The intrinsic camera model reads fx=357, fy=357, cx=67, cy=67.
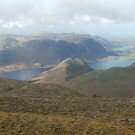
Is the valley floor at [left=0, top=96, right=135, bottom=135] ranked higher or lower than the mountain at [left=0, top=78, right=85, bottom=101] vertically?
higher

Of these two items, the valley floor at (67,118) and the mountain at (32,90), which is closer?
the valley floor at (67,118)

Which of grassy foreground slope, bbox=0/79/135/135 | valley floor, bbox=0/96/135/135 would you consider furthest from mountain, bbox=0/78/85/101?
grassy foreground slope, bbox=0/79/135/135

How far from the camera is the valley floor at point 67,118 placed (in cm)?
4509

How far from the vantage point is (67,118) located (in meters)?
50.8

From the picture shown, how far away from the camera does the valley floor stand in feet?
148

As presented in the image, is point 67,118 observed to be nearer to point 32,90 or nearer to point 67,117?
point 67,117

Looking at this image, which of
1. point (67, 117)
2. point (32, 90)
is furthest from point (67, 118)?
point (32, 90)

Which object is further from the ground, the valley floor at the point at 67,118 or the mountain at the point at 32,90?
the valley floor at the point at 67,118

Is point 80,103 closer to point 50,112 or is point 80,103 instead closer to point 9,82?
point 50,112

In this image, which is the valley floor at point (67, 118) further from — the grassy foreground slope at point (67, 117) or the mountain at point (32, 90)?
the mountain at point (32, 90)

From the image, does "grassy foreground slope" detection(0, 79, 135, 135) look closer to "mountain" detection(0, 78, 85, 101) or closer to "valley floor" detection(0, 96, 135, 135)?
"valley floor" detection(0, 96, 135, 135)

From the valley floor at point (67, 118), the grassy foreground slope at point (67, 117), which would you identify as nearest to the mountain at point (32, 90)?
the valley floor at point (67, 118)

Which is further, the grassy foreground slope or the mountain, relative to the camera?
the mountain

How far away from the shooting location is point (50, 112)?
2327 inches
